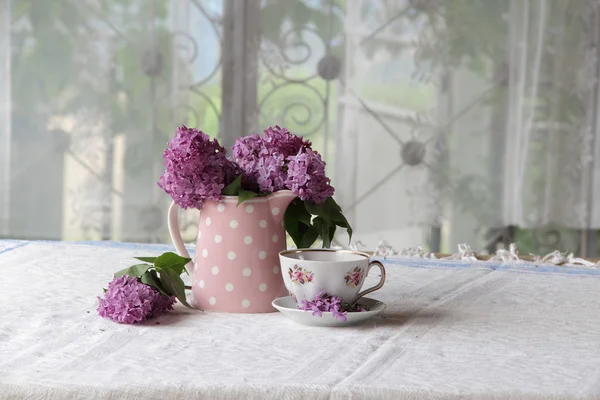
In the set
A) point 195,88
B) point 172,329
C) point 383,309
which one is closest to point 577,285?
point 383,309

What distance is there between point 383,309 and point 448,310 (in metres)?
0.10

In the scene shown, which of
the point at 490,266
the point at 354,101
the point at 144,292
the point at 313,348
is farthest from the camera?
the point at 354,101

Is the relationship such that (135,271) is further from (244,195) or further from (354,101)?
(354,101)

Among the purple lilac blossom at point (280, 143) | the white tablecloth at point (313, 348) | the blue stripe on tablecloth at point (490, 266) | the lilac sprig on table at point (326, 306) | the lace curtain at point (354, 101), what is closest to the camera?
the white tablecloth at point (313, 348)

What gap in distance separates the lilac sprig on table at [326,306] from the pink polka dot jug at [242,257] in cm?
8

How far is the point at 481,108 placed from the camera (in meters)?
2.40

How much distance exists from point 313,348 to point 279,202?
0.70 ft

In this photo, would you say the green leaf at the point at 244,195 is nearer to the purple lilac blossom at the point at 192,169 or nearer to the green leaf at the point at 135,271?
the purple lilac blossom at the point at 192,169

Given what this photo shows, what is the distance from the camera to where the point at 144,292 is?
88cm

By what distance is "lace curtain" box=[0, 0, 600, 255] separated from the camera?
2.37 metres

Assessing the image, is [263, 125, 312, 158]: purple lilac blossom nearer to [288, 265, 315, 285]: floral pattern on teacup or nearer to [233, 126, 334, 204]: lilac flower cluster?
[233, 126, 334, 204]: lilac flower cluster

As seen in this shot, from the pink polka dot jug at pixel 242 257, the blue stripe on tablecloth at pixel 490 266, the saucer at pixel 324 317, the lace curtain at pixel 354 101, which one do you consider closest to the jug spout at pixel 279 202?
the pink polka dot jug at pixel 242 257

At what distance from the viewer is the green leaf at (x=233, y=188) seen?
0.93 m

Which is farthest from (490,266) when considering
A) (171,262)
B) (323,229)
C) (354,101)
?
(354,101)
